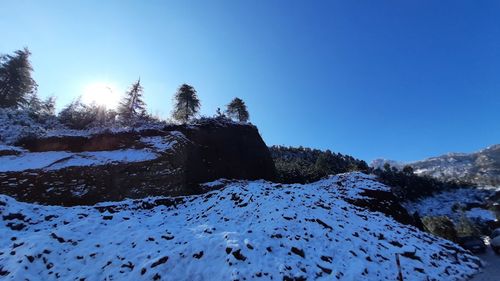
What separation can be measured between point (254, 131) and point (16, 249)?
32.7m

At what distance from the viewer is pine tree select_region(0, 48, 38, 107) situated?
143 ft

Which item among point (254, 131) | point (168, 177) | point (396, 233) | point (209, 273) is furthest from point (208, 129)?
point (209, 273)

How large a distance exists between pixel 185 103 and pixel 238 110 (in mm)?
10761

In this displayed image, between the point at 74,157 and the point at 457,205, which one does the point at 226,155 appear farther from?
the point at 457,205

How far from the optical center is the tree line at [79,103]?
123 feet

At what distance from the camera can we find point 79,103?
1836 inches

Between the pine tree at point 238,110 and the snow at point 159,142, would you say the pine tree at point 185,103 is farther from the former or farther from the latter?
the snow at point 159,142

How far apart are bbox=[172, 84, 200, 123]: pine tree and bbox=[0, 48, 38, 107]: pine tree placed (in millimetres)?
24306

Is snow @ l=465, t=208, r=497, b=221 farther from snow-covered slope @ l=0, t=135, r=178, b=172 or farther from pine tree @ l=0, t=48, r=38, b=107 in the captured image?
pine tree @ l=0, t=48, r=38, b=107

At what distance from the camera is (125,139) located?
28312 mm

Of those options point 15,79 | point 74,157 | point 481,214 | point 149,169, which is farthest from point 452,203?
point 15,79

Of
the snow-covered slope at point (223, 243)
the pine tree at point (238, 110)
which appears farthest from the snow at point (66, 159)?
the pine tree at point (238, 110)

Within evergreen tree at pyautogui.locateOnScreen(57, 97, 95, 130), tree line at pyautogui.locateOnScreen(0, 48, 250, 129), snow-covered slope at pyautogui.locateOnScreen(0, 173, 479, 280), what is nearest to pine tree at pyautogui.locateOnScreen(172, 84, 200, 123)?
tree line at pyautogui.locateOnScreen(0, 48, 250, 129)

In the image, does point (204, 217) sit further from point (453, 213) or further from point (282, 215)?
point (453, 213)
